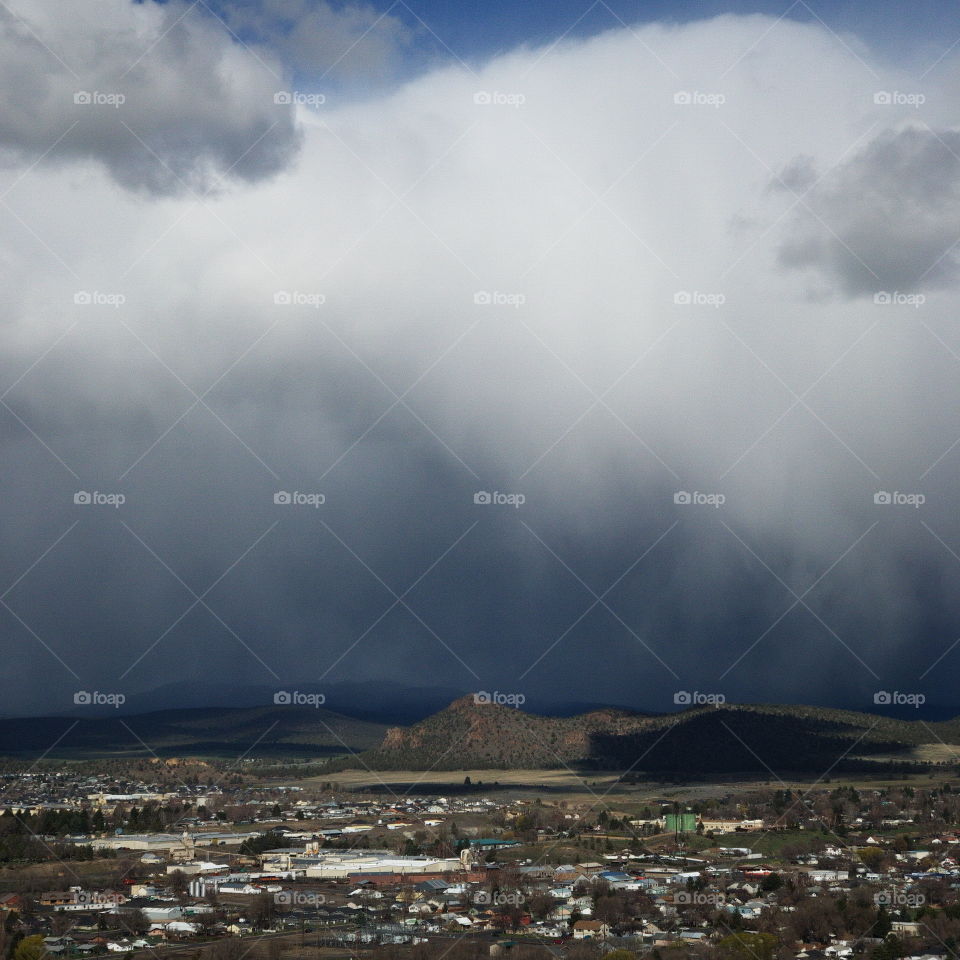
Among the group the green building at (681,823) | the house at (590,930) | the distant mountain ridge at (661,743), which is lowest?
the green building at (681,823)

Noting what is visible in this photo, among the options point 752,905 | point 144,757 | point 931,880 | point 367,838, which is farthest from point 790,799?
point 144,757

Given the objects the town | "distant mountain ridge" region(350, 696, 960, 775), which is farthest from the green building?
"distant mountain ridge" region(350, 696, 960, 775)

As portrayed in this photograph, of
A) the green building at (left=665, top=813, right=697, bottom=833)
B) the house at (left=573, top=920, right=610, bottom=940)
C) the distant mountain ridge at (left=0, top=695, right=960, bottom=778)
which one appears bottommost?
the green building at (left=665, top=813, right=697, bottom=833)

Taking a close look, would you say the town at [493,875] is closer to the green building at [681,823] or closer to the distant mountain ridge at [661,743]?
the green building at [681,823]

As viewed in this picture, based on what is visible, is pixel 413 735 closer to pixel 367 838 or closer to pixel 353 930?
pixel 367 838

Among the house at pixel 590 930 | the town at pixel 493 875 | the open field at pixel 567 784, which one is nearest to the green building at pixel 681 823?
the town at pixel 493 875

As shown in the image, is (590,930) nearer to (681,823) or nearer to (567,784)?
(681,823)

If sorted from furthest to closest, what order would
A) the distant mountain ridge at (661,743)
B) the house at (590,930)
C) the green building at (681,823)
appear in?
the distant mountain ridge at (661,743) < the green building at (681,823) < the house at (590,930)

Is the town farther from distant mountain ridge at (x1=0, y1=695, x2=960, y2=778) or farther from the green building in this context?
distant mountain ridge at (x1=0, y1=695, x2=960, y2=778)
